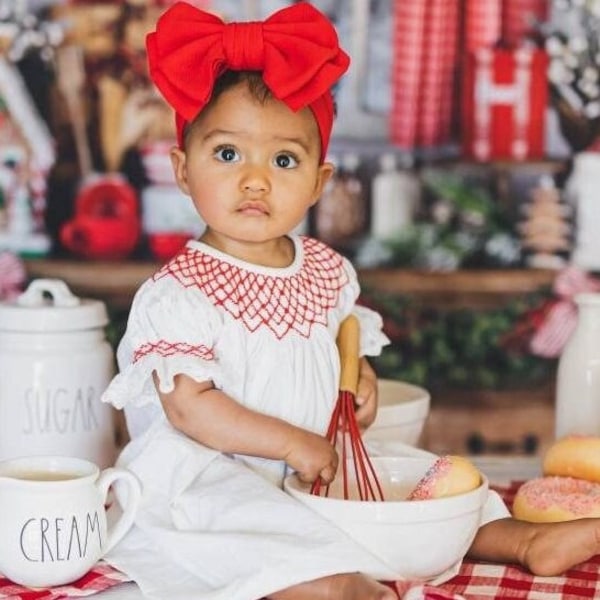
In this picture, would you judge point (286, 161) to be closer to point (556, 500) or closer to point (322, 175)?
point (322, 175)

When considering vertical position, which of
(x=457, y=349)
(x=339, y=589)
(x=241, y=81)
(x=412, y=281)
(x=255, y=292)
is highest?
(x=241, y=81)

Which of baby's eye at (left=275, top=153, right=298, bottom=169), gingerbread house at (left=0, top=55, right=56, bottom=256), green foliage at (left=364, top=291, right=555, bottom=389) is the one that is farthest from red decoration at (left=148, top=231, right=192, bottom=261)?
baby's eye at (left=275, top=153, right=298, bottom=169)

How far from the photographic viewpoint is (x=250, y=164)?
142cm

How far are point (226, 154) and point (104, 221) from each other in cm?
173

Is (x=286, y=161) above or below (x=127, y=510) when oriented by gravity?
above

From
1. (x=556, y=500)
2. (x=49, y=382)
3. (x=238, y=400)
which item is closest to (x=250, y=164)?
(x=238, y=400)

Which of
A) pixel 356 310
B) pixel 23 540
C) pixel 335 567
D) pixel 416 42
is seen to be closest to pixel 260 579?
pixel 335 567

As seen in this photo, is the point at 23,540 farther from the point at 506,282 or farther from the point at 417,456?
the point at 506,282

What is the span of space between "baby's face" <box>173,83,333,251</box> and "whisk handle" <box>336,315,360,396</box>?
0.16 meters

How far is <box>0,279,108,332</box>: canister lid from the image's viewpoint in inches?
62.4

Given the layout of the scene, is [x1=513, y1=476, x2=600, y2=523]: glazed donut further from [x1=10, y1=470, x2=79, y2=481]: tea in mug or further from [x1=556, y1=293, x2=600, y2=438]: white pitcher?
[x1=10, y1=470, x2=79, y2=481]: tea in mug

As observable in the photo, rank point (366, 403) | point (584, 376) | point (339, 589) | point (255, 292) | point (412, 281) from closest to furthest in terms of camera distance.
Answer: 1. point (339, 589)
2. point (255, 292)
3. point (366, 403)
4. point (584, 376)
5. point (412, 281)

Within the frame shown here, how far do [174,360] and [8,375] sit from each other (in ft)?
1.06

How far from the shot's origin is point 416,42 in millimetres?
3068
